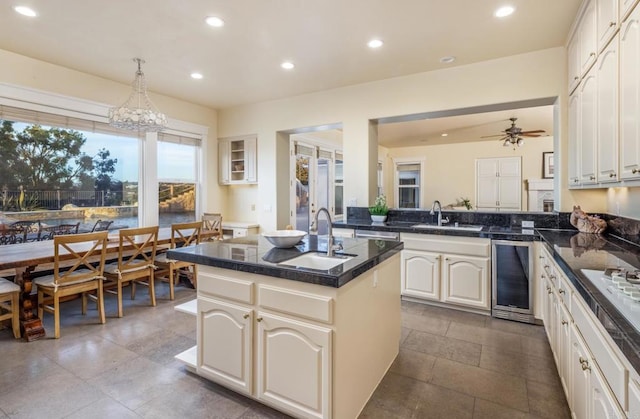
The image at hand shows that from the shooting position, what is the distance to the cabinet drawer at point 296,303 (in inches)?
62.9

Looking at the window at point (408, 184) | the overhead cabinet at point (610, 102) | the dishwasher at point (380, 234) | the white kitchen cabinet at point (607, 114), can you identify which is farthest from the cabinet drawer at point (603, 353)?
the window at point (408, 184)

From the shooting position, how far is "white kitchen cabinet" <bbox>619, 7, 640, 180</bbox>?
1.61m

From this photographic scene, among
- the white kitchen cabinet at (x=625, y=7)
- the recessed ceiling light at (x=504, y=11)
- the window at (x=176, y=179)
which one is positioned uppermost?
the recessed ceiling light at (x=504, y=11)

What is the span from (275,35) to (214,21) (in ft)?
1.79

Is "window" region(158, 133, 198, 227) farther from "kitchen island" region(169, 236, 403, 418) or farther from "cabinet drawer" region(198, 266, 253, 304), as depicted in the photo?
"cabinet drawer" region(198, 266, 253, 304)

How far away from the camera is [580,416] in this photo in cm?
152

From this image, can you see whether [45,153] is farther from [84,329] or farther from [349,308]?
[349,308]

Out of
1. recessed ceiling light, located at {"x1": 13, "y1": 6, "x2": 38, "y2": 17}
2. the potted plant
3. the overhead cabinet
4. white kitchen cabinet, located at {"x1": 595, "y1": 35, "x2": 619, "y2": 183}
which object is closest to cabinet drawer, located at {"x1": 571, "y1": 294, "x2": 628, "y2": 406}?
the overhead cabinet

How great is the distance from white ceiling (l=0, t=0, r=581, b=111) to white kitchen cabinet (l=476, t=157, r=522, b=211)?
15.9 feet

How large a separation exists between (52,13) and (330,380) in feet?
11.3

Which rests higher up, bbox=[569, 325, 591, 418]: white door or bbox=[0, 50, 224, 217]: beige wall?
bbox=[0, 50, 224, 217]: beige wall

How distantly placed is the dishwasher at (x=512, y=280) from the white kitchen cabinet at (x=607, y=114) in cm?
114

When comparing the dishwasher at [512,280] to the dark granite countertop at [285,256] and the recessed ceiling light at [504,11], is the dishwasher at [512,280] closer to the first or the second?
the dark granite countertop at [285,256]

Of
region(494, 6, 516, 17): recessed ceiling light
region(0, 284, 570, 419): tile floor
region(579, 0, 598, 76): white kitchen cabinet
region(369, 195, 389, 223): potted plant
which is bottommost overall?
region(0, 284, 570, 419): tile floor
